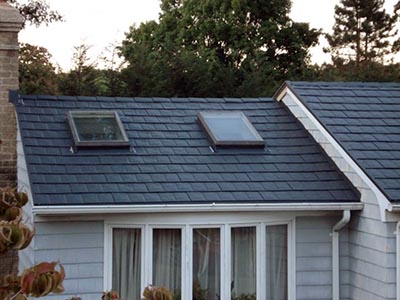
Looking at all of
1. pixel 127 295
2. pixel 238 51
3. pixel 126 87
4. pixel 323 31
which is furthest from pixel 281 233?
Result: pixel 323 31

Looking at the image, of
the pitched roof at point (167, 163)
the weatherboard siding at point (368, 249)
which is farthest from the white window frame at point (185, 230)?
the weatherboard siding at point (368, 249)

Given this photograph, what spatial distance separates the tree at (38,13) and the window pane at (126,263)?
18544 mm

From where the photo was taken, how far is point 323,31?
4181 cm

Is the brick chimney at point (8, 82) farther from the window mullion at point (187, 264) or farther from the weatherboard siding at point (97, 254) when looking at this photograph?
the window mullion at point (187, 264)

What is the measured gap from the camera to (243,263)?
10.5 meters

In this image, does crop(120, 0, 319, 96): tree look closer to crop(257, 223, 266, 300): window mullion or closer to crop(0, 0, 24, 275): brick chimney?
crop(0, 0, 24, 275): brick chimney

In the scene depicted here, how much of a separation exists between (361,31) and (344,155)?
33.4 meters

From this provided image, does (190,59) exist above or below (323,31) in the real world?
below

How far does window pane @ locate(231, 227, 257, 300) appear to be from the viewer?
1042 cm

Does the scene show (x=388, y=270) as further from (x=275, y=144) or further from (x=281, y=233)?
(x=275, y=144)

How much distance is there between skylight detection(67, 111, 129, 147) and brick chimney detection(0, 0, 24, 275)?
113cm

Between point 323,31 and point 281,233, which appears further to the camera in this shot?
point 323,31

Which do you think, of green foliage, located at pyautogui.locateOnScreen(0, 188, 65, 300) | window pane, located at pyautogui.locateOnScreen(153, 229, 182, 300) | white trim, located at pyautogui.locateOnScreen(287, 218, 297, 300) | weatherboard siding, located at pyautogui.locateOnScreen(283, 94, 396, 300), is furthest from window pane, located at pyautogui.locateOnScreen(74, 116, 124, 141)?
green foliage, located at pyautogui.locateOnScreen(0, 188, 65, 300)

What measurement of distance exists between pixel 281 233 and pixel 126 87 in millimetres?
12971
